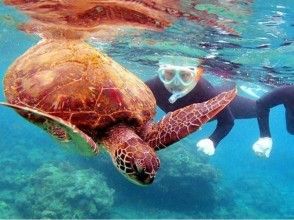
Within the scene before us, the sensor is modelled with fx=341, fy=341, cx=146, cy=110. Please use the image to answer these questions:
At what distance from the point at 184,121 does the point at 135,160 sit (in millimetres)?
926

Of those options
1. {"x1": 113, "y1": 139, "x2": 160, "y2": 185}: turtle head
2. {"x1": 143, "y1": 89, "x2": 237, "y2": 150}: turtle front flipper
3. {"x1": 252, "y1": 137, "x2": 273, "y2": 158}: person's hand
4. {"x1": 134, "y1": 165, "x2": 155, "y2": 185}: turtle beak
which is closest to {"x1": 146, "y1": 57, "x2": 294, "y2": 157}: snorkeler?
{"x1": 252, "y1": 137, "x2": 273, "y2": 158}: person's hand

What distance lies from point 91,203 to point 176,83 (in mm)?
7576

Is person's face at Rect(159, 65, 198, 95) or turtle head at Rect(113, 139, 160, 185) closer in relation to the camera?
turtle head at Rect(113, 139, 160, 185)

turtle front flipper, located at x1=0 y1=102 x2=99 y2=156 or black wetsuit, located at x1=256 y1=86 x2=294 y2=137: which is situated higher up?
turtle front flipper, located at x1=0 y1=102 x2=99 y2=156

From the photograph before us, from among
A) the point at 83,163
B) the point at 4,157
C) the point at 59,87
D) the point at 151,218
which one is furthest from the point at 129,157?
the point at 4,157

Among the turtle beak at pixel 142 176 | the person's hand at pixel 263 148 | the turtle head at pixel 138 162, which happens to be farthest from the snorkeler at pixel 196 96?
the turtle beak at pixel 142 176

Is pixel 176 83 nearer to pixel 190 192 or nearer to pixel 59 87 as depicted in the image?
pixel 59 87

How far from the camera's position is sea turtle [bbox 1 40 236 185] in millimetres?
3922

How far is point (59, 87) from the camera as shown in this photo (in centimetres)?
488

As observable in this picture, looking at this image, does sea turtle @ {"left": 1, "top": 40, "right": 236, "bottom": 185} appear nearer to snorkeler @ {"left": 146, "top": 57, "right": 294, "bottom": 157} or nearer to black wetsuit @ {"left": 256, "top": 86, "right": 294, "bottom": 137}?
snorkeler @ {"left": 146, "top": 57, "right": 294, "bottom": 157}

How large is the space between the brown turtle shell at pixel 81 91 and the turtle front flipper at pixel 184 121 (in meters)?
0.55

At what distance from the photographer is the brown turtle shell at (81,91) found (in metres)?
4.67

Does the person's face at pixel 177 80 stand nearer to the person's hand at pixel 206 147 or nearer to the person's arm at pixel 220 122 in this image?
the person's arm at pixel 220 122

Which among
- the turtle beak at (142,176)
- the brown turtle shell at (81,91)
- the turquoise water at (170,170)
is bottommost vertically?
the turquoise water at (170,170)
